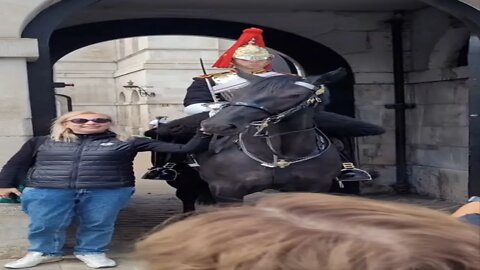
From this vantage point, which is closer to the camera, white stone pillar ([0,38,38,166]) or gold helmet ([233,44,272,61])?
gold helmet ([233,44,272,61])

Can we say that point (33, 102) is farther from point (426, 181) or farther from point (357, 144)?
point (426, 181)

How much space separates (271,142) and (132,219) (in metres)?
3.74

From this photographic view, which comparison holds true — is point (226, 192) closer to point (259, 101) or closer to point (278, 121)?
point (278, 121)

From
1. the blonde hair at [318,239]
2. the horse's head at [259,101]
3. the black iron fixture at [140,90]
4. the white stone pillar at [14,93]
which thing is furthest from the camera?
the black iron fixture at [140,90]

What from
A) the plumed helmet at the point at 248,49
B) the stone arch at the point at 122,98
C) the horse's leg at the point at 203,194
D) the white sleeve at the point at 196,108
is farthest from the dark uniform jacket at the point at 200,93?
the stone arch at the point at 122,98

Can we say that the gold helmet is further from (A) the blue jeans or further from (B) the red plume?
(A) the blue jeans

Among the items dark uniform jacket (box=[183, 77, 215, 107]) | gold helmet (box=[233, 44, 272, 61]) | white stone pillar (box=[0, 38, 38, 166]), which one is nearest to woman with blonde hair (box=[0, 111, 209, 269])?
white stone pillar (box=[0, 38, 38, 166])

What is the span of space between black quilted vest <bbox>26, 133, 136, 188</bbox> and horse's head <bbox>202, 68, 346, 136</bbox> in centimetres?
135

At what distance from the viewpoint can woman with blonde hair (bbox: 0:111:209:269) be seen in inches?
194

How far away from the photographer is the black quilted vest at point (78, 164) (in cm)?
494

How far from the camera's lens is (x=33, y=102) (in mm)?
5668

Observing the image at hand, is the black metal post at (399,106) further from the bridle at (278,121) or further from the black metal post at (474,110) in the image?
the bridle at (278,121)

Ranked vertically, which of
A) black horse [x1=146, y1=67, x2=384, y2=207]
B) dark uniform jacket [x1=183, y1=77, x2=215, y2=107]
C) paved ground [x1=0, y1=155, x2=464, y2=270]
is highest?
dark uniform jacket [x1=183, y1=77, x2=215, y2=107]

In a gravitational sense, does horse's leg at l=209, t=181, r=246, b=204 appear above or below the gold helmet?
below
